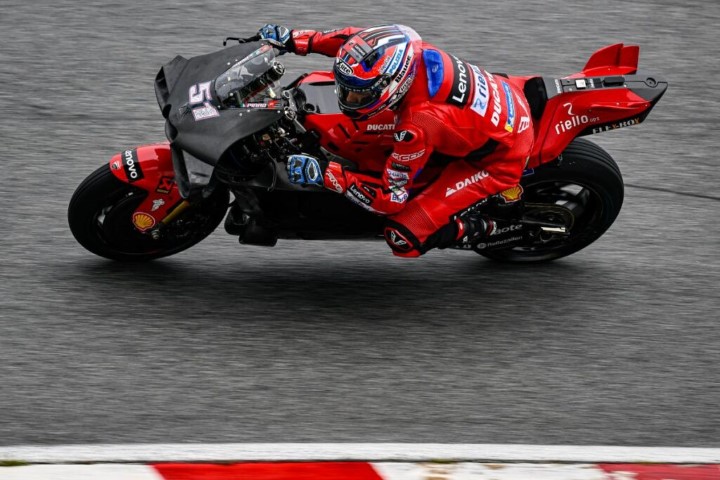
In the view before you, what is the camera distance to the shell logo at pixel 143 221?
549 cm

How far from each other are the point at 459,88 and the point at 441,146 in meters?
0.28

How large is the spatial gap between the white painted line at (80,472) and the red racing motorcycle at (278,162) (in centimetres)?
131

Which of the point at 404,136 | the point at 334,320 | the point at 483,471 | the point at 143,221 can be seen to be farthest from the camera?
the point at 334,320

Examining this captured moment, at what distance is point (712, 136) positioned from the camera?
24.2 ft

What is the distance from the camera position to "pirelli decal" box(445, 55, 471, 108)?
5.10m

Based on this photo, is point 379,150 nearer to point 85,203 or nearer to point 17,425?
point 85,203

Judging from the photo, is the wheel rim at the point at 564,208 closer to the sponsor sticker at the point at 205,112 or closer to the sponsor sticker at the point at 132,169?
the sponsor sticker at the point at 205,112

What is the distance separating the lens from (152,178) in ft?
17.6

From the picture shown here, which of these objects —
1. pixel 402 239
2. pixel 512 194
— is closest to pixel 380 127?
pixel 402 239

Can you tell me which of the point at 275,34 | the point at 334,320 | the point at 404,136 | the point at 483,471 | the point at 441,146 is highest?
the point at 275,34

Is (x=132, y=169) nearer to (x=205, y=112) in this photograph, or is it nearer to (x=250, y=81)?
(x=205, y=112)

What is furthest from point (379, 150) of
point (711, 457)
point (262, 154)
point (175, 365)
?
point (711, 457)

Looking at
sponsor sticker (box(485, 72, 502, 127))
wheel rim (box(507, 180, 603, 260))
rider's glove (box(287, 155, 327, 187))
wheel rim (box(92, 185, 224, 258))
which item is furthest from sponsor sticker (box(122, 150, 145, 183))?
wheel rim (box(507, 180, 603, 260))

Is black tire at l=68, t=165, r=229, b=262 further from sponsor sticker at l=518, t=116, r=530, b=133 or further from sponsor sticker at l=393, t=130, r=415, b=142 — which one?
sponsor sticker at l=518, t=116, r=530, b=133
